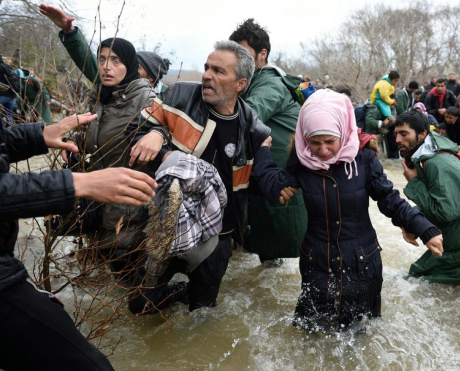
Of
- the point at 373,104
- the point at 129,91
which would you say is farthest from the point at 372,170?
the point at 373,104

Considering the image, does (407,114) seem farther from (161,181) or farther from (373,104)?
(373,104)

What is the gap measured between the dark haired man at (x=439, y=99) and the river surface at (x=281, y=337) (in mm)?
8472

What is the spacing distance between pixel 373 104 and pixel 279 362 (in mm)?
8336

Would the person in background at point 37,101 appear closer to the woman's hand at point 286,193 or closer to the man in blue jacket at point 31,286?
the man in blue jacket at point 31,286

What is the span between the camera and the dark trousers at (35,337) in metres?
1.49

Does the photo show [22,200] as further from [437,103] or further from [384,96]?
[437,103]

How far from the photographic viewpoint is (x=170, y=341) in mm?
2936

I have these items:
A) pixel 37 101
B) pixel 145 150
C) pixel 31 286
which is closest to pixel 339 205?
pixel 145 150

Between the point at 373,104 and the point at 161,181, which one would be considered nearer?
the point at 161,181

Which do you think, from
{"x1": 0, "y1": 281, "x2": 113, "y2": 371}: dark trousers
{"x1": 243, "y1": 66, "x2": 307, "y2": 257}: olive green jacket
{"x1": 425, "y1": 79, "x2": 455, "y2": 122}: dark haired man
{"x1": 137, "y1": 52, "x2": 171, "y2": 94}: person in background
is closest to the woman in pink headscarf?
{"x1": 243, "y1": 66, "x2": 307, "y2": 257}: olive green jacket

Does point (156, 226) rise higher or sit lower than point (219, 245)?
higher

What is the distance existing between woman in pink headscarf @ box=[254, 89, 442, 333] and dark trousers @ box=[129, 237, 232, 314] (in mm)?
577

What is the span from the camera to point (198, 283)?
295 centimetres

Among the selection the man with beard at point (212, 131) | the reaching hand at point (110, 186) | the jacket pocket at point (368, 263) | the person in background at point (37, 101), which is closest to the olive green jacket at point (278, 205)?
the man with beard at point (212, 131)
